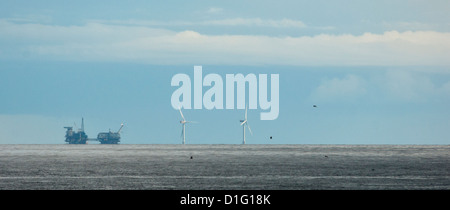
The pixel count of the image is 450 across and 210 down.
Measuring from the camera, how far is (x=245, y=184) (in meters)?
76.3
